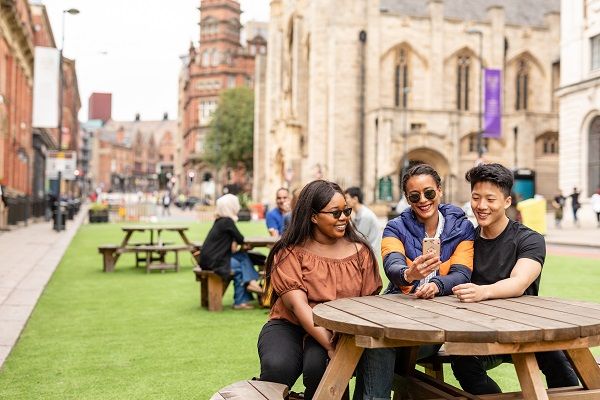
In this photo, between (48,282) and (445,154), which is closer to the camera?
(48,282)

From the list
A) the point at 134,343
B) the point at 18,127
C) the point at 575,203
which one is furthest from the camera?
the point at 18,127

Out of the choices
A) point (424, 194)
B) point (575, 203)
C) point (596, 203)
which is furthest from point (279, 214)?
point (575, 203)

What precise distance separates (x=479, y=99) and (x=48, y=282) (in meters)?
46.7

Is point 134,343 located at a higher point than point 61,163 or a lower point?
lower

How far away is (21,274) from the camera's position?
512 inches

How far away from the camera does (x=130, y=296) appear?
36.0 ft

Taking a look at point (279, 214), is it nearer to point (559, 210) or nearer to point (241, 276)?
point (241, 276)

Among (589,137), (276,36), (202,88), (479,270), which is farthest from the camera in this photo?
(202,88)

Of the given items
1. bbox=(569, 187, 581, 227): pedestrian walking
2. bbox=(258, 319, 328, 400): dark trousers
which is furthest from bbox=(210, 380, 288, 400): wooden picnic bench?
bbox=(569, 187, 581, 227): pedestrian walking

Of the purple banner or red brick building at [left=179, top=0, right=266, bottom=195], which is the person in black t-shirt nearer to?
the purple banner

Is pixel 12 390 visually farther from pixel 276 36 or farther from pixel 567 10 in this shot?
pixel 276 36

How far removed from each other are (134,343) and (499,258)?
4.34 meters

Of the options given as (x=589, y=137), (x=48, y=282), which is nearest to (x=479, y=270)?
(x=48, y=282)

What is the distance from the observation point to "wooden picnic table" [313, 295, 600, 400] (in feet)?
10.6
